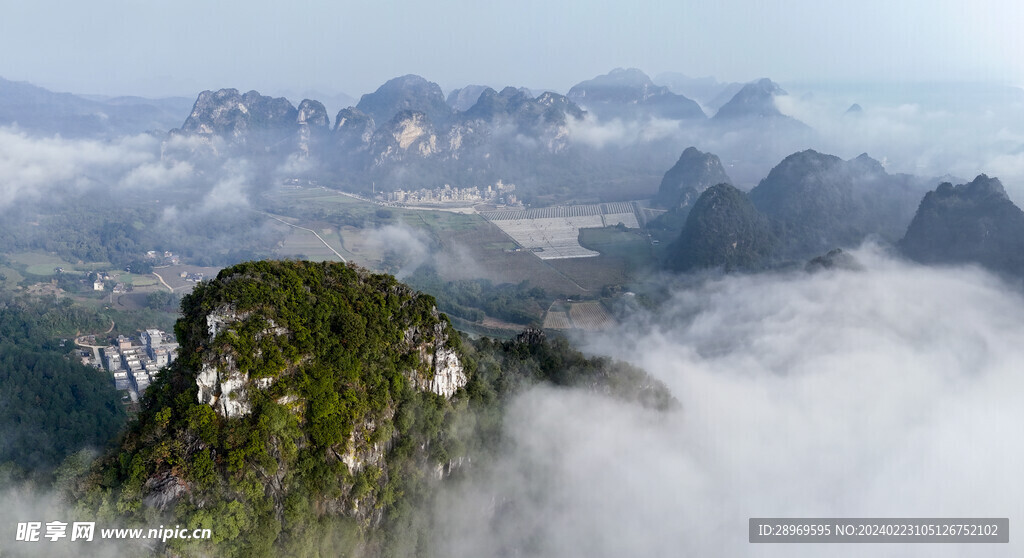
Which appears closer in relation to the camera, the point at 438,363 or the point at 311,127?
the point at 438,363

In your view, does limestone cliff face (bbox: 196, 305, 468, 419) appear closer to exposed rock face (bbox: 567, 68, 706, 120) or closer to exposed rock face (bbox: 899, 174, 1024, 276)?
exposed rock face (bbox: 899, 174, 1024, 276)

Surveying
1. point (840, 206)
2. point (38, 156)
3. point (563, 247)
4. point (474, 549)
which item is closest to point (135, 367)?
point (474, 549)

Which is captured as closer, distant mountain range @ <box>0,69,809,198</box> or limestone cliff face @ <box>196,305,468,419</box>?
limestone cliff face @ <box>196,305,468,419</box>

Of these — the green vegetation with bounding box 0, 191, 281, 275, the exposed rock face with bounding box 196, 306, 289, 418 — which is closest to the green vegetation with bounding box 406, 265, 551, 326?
the green vegetation with bounding box 0, 191, 281, 275

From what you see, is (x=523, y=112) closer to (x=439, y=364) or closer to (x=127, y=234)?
(x=127, y=234)

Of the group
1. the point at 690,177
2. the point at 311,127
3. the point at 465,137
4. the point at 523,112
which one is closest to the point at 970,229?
the point at 690,177

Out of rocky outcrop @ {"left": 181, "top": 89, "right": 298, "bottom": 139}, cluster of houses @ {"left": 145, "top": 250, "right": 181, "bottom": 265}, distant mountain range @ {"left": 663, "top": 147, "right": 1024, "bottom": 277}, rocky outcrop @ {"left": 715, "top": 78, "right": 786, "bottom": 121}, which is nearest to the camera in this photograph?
distant mountain range @ {"left": 663, "top": 147, "right": 1024, "bottom": 277}

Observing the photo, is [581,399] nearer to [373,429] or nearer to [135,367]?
[373,429]
